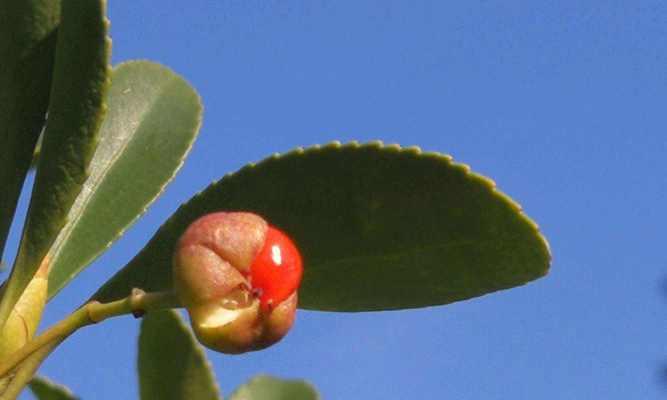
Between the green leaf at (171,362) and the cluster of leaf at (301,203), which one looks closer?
the cluster of leaf at (301,203)

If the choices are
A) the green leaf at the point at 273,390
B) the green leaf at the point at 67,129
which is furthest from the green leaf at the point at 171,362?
the green leaf at the point at 67,129

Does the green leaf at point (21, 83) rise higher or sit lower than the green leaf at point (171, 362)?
Result: higher

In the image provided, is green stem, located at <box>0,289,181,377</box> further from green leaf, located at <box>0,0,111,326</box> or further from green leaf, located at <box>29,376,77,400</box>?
green leaf, located at <box>29,376,77,400</box>

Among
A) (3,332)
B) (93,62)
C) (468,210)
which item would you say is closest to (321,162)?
(468,210)

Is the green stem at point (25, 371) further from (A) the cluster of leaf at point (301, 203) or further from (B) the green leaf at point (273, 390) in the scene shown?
(B) the green leaf at point (273, 390)

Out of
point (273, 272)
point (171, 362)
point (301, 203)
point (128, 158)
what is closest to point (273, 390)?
point (171, 362)

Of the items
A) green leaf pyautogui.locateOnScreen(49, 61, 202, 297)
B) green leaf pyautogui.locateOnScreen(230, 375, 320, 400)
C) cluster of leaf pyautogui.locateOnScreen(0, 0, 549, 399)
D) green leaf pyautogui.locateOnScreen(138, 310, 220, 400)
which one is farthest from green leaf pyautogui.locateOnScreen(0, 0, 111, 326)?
green leaf pyautogui.locateOnScreen(230, 375, 320, 400)

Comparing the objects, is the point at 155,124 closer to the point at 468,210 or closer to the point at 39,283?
the point at 39,283
